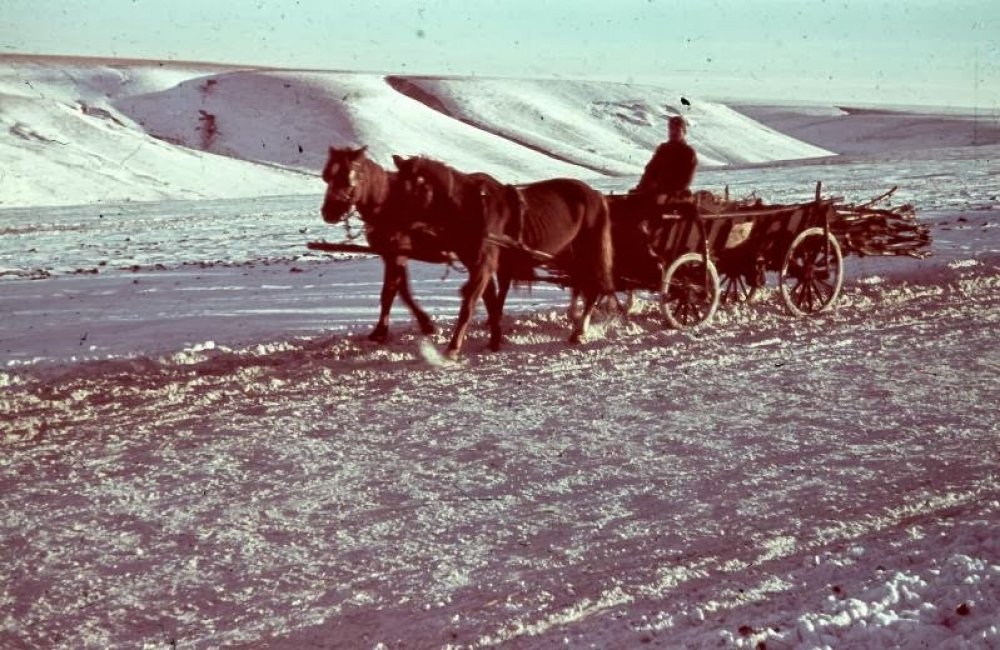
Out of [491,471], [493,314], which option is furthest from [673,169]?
[491,471]

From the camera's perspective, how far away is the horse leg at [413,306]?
440 inches

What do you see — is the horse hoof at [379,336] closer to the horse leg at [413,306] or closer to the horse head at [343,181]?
the horse leg at [413,306]

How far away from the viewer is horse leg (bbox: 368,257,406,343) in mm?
10886

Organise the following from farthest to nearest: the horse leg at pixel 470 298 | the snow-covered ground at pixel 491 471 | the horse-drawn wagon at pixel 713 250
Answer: the horse-drawn wagon at pixel 713 250 < the horse leg at pixel 470 298 < the snow-covered ground at pixel 491 471

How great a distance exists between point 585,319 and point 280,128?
54424 mm

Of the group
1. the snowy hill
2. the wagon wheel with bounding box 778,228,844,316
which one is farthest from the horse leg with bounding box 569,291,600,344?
the snowy hill

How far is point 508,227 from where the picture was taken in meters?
11.0

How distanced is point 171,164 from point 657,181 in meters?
42.5

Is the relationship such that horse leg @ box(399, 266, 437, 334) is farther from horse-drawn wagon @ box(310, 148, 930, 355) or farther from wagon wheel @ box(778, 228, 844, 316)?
wagon wheel @ box(778, 228, 844, 316)

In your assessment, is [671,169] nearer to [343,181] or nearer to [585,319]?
[585,319]

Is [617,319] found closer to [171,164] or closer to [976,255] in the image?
[976,255]

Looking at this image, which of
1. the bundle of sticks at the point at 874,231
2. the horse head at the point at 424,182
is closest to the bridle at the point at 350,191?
the horse head at the point at 424,182

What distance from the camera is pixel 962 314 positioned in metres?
12.7

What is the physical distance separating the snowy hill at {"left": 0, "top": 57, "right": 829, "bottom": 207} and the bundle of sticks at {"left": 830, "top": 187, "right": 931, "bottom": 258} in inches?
1265
